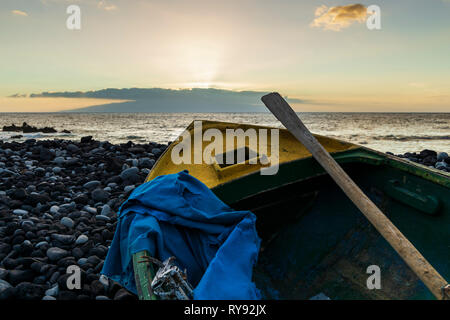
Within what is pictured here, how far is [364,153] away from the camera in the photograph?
3.29m

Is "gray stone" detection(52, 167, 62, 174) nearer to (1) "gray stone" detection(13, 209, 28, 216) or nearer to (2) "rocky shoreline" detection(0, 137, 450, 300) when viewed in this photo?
(2) "rocky shoreline" detection(0, 137, 450, 300)

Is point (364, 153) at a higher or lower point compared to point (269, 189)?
higher

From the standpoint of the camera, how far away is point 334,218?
3.42 metres

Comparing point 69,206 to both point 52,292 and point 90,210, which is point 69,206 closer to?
point 90,210

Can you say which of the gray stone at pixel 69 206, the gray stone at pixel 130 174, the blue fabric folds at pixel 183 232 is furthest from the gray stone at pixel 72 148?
the blue fabric folds at pixel 183 232

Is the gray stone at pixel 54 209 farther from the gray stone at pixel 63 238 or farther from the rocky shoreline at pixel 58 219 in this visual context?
the gray stone at pixel 63 238

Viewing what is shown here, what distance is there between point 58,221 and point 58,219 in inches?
5.3

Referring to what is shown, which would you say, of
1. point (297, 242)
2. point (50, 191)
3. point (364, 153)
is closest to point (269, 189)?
point (297, 242)

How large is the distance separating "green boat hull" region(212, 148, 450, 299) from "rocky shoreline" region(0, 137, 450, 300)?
136 centimetres

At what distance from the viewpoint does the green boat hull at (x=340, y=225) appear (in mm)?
2836

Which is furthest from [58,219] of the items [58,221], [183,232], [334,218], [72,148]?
[72,148]
